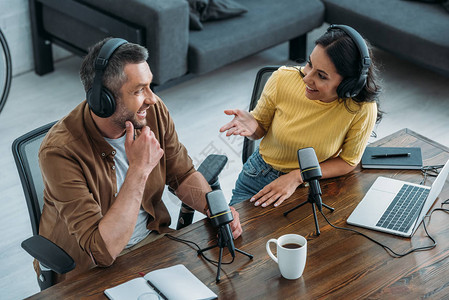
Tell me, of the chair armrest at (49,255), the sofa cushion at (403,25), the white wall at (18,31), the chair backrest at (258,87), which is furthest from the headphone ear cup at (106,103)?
the sofa cushion at (403,25)

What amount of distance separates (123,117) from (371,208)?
80 cm

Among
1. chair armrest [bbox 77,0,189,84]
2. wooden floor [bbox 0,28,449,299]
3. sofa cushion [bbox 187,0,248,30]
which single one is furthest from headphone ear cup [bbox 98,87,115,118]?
sofa cushion [bbox 187,0,248,30]

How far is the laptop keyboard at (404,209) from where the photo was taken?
198 cm

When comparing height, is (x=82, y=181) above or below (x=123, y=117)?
below

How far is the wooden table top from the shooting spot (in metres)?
1.72

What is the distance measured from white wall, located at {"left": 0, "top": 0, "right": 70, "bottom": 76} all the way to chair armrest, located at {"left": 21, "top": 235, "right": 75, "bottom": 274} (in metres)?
2.63

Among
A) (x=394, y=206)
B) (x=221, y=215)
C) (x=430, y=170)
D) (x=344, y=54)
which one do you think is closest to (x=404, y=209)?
(x=394, y=206)

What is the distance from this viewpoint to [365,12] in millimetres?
4309

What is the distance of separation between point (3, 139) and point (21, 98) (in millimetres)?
501

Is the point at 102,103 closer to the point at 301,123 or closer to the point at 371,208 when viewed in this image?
the point at 301,123

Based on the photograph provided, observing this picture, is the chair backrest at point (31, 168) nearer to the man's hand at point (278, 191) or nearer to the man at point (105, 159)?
the man at point (105, 159)

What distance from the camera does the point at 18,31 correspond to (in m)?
4.26

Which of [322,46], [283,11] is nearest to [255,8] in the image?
[283,11]

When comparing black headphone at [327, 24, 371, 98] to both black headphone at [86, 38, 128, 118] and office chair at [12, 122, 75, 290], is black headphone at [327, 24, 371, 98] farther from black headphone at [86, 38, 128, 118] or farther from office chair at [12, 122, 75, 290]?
office chair at [12, 122, 75, 290]
